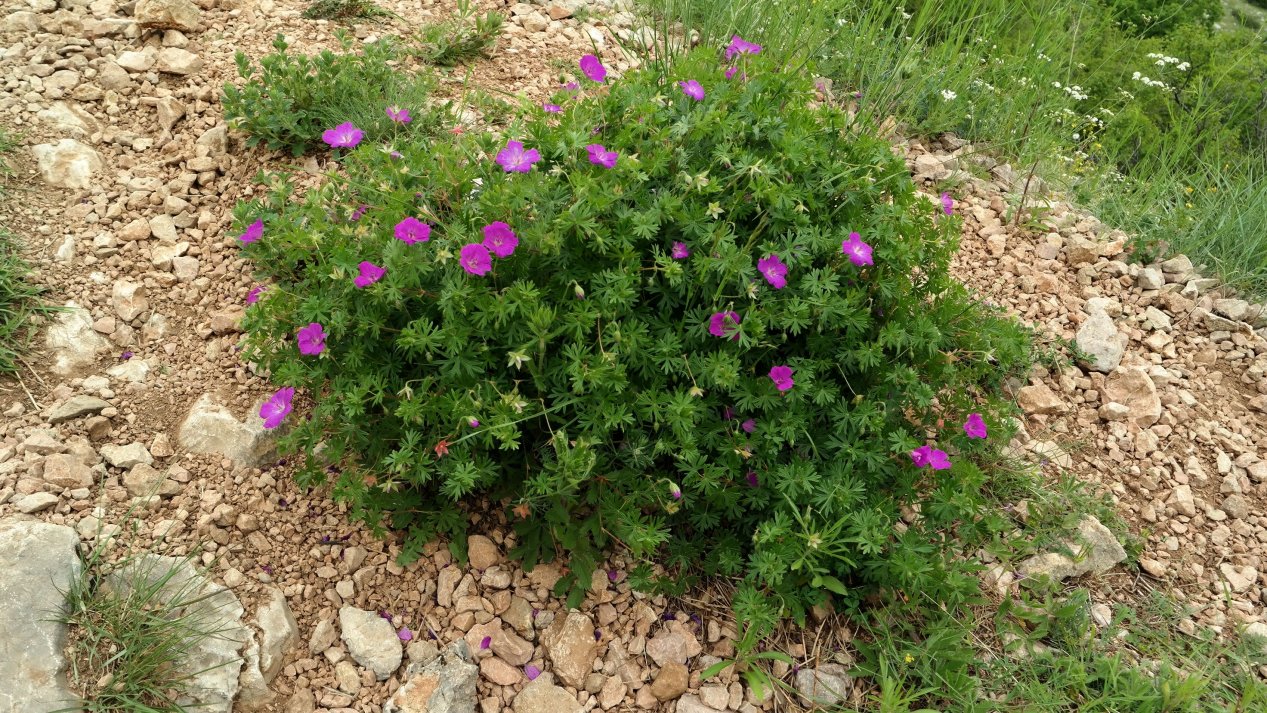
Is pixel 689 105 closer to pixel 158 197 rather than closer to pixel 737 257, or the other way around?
pixel 737 257

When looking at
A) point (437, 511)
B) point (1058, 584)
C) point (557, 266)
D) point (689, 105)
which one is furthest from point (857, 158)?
point (437, 511)

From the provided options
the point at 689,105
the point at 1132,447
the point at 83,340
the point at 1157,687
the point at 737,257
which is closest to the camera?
the point at 737,257

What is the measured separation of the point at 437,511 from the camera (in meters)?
2.55

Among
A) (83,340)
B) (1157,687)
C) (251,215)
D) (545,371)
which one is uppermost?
(545,371)

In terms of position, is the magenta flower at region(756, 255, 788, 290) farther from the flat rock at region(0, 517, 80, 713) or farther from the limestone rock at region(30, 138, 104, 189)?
the limestone rock at region(30, 138, 104, 189)

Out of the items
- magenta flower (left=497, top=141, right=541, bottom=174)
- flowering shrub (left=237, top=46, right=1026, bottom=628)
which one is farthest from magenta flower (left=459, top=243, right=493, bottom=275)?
magenta flower (left=497, top=141, right=541, bottom=174)

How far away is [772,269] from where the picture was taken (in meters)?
2.39

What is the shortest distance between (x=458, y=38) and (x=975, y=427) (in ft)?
9.18

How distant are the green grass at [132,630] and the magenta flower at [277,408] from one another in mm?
452

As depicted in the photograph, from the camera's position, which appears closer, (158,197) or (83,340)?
(83,340)

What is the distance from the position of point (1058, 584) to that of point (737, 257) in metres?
1.49

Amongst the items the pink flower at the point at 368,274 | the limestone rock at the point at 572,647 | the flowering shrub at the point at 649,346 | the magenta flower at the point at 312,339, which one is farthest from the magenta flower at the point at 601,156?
the limestone rock at the point at 572,647

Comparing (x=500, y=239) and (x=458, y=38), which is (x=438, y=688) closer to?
(x=500, y=239)

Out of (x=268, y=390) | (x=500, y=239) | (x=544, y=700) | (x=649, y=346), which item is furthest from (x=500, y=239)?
(x=544, y=700)
